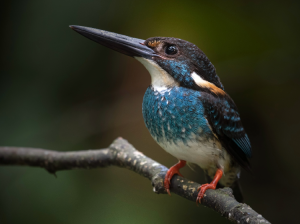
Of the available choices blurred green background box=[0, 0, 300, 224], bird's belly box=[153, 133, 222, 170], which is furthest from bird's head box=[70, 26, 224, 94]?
blurred green background box=[0, 0, 300, 224]

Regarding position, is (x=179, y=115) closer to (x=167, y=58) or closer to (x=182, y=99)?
(x=182, y=99)

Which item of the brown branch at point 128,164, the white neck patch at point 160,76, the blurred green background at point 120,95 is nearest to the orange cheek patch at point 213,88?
the white neck patch at point 160,76

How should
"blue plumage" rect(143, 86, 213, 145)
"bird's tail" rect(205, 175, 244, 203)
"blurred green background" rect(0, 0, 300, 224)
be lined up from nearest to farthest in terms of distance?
"blue plumage" rect(143, 86, 213, 145), "bird's tail" rect(205, 175, 244, 203), "blurred green background" rect(0, 0, 300, 224)

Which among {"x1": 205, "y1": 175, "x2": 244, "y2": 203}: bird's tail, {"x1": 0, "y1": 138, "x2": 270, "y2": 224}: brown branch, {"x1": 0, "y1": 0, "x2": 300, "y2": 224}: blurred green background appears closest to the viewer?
{"x1": 0, "y1": 138, "x2": 270, "y2": 224}: brown branch

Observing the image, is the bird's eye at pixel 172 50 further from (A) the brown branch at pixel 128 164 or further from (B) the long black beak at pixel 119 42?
(A) the brown branch at pixel 128 164

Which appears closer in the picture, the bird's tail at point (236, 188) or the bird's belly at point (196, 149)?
the bird's belly at point (196, 149)

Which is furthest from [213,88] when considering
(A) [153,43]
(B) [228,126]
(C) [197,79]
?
(A) [153,43]

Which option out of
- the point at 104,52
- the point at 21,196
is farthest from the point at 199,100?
the point at 21,196

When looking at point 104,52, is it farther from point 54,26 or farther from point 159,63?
point 159,63

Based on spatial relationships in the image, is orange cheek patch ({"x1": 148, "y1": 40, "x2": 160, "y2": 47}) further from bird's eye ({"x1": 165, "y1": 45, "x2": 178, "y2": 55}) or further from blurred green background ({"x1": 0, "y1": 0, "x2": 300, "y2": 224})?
blurred green background ({"x1": 0, "y1": 0, "x2": 300, "y2": 224})
